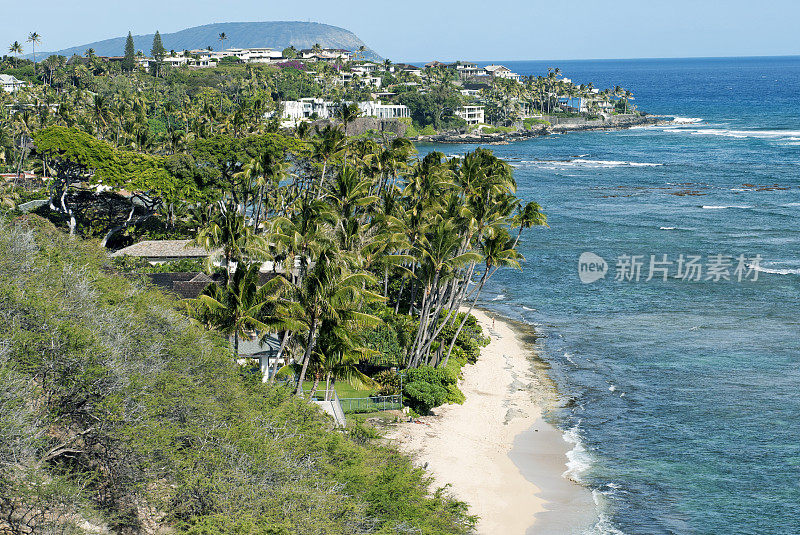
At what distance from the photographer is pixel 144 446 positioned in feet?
60.5

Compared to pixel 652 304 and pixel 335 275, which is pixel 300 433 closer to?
pixel 335 275

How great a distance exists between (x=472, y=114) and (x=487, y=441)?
158 metres

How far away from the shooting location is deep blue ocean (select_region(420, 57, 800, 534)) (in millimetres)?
31828

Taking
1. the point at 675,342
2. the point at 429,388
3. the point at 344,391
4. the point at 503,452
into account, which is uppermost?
the point at 429,388

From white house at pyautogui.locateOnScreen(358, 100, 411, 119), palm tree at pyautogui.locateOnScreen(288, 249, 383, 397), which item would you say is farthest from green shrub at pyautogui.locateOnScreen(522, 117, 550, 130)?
palm tree at pyautogui.locateOnScreen(288, 249, 383, 397)

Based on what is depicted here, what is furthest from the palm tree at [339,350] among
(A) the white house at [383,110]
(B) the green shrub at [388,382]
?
(A) the white house at [383,110]

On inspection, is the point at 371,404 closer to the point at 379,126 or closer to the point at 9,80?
the point at 379,126

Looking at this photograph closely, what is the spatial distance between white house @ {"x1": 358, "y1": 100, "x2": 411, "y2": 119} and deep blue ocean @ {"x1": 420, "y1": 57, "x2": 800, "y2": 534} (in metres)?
67.7

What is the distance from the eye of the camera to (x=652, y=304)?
191 ft

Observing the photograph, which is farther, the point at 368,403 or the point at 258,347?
the point at 368,403

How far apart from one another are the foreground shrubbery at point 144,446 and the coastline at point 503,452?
5.88m

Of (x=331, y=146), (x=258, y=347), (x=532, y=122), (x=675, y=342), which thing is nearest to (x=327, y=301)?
(x=258, y=347)

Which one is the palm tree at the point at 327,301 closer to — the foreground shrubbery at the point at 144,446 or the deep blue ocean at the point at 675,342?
the foreground shrubbery at the point at 144,446

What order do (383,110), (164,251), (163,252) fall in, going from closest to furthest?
(163,252) → (164,251) → (383,110)
